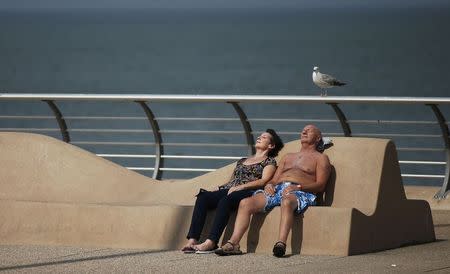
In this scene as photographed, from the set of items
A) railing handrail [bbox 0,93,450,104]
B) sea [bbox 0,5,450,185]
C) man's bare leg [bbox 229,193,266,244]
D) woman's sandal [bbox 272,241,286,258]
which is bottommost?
woman's sandal [bbox 272,241,286,258]

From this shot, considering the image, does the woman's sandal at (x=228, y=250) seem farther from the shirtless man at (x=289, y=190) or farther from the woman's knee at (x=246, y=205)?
the woman's knee at (x=246, y=205)

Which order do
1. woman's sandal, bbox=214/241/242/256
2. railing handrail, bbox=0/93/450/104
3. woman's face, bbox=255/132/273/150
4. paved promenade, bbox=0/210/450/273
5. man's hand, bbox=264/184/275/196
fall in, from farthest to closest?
railing handrail, bbox=0/93/450/104 → woman's face, bbox=255/132/273/150 → man's hand, bbox=264/184/275/196 → woman's sandal, bbox=214/241/242/256 → paved promenade, bbox=0/210/450/273

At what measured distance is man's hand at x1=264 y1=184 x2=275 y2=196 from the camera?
9.44 m

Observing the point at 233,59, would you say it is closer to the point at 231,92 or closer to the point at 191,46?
the point at 191,46

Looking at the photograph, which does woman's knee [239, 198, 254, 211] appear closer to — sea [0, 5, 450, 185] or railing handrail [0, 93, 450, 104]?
railing handrail [0, 93, 450, 104]

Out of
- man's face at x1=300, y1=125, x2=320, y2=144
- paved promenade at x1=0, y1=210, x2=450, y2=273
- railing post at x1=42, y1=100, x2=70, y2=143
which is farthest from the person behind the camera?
railing post at x1=42, y1=100, x2=70, y2=143

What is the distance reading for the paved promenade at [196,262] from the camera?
27.5 feet

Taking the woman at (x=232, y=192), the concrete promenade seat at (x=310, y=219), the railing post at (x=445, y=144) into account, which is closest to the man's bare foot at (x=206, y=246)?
the woman at (x=232, y=192)

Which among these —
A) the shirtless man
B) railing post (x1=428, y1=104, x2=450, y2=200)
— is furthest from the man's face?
railing post (x1=428, y1=104, x2=450, y2=200)

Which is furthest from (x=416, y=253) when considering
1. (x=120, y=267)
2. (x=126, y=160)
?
(x=126, y=160)

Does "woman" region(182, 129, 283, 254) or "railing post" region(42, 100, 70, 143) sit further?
"railing post" region(42, 100, 70, 143)

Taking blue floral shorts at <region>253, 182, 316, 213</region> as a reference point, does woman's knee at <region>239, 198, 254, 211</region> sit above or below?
below

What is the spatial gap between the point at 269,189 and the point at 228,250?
62cm

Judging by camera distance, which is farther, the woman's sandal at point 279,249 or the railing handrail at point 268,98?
the railing handrail at point 268,98
